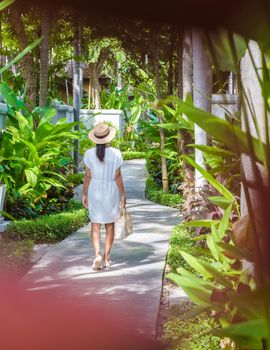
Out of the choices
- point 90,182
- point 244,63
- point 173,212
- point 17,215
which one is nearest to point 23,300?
point 244,63

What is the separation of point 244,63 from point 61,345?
18.4 inches

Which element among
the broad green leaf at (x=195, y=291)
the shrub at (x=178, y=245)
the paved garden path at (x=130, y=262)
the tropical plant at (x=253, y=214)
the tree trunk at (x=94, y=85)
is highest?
the tree trunk at (x=94, y=85)

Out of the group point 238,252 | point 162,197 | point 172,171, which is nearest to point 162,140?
point 172,171

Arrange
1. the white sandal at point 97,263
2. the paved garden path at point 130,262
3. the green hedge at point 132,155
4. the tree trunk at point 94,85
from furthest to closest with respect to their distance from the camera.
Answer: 1. the tree trunk at point 94,85
2. the green hedge at point 132,155
3. the white sandal at point 97,263
4. the paved garden path at point 130,262

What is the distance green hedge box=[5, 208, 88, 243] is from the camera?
7789mm

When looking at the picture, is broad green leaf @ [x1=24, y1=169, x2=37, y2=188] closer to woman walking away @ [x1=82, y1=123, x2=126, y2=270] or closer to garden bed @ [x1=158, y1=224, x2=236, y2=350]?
garden bed @ [x1=158, y1=224, x2=236, y2=350]

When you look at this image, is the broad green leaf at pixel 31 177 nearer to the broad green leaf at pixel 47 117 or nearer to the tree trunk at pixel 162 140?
the broad green leaf at pixel 47 117

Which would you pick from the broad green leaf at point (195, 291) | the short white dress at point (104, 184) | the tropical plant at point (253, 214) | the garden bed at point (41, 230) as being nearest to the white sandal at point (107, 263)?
the short white dress at point (104, 184)

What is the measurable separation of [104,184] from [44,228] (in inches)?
66.8

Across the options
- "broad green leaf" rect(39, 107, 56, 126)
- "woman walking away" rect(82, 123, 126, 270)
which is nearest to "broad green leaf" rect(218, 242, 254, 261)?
"woman walking away" rect(82, 123, 126, 270)

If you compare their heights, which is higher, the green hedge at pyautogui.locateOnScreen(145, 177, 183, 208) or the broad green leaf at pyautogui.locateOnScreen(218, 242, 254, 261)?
the broad green leaf at pyautogui.locateOnScreen(218, 242, 254, 261)

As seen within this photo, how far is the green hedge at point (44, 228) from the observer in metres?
7.79

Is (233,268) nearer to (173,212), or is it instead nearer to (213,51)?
(213,51)

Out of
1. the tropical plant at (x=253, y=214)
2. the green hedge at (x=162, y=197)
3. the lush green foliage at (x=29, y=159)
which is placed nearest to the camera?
the tropical plant at (x=253, y=214)
